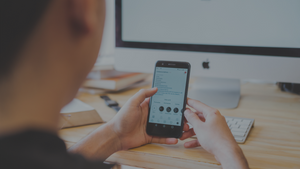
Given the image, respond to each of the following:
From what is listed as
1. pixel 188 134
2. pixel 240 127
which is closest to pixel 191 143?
pixel 188 134

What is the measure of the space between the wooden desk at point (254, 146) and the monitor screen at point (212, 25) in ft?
0.59

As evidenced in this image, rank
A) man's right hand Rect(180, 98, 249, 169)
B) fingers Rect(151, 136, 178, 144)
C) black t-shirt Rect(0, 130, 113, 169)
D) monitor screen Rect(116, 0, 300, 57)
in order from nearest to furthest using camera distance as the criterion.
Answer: black t-shirt Rect(0, 130, 113, 169) → man's right hand Rect(180, 98, 249, 169) → fingers Rect(151, 136, 178, 144) → monitor screen Rect(116, 0, 300, 57)

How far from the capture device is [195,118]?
577mm

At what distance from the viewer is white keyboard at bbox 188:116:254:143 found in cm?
60

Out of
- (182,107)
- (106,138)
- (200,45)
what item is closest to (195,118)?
(182,107)

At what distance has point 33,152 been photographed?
235mm

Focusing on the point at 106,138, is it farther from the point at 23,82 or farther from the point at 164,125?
the point at 23,82

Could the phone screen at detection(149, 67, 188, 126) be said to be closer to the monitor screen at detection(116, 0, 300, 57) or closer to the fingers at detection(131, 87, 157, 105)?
the fingers at detection(131, 87, 157, 105)

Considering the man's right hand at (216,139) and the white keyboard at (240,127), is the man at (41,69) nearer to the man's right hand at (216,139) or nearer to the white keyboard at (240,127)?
A: the man's right hand at (216,139)

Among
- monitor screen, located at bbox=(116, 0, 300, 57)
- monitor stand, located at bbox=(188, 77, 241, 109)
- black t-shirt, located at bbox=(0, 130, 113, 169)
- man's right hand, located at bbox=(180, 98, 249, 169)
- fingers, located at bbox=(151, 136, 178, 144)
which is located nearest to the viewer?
black t-shirt, located at bbox=(0, 130, 113, 169)

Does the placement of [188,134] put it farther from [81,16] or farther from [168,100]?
[81,16]

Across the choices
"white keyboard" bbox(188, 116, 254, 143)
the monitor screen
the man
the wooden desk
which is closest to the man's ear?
the man

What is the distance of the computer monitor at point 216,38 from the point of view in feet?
2.53

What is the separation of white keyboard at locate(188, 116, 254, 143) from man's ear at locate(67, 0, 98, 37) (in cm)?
44
